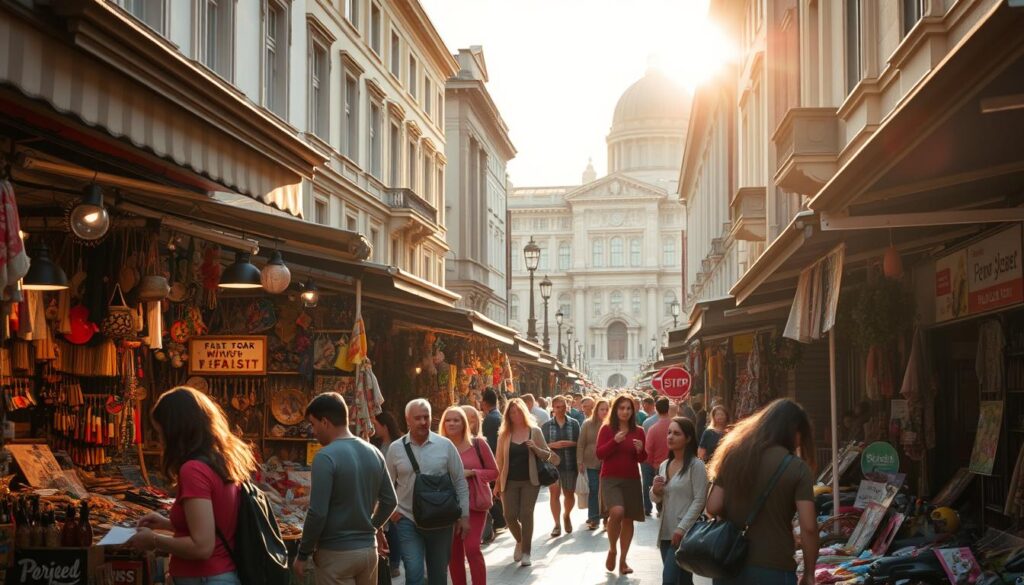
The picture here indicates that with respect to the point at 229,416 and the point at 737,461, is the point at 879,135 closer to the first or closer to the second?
the point at 737,461

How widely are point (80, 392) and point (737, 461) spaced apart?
5473mm

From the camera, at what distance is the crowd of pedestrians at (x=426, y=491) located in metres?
6.05

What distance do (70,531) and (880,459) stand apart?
7.86 meters

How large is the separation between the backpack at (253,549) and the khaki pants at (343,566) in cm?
138

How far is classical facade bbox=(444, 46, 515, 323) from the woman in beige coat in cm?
3964

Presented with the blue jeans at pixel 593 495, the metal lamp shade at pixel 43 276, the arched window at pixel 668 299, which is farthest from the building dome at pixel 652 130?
the metal lamp shade at pixel 43 276

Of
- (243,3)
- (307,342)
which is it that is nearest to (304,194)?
(243,3)

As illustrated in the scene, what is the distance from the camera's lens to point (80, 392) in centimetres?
1023

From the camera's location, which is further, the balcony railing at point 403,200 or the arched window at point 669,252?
the arched window at point 669,252

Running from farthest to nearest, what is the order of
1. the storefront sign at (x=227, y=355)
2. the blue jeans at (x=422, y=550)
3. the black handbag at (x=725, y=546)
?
the storefront sign at (x=227, y=355), the blue jeans at (x=422, y=550), the black handbag at (x=725, y=546)

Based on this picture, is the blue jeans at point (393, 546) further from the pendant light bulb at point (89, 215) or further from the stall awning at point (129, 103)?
the pendant light bulb at point (89, 215)

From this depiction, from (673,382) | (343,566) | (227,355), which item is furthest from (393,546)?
(673,382)

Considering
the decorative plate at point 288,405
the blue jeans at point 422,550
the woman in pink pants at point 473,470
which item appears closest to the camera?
the blue jeans at point 422,550

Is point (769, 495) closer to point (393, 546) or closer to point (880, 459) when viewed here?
point (880, 459)
